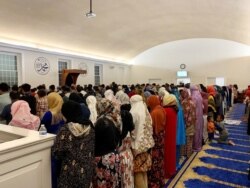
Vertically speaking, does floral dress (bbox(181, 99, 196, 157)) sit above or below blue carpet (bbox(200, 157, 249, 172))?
above

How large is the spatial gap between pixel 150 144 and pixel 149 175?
0.57m

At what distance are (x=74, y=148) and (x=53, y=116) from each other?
6.15 feet

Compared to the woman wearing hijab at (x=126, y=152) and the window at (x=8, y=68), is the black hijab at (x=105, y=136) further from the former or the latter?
the window at (x=8, y=68)

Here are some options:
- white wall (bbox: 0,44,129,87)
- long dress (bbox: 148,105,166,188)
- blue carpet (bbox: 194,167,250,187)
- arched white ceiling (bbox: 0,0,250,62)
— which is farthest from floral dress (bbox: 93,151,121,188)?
white wall (bbox: 0,44,129,87)

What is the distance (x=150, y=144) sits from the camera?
8.35 ft

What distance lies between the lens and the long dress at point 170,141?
3133 millimetres

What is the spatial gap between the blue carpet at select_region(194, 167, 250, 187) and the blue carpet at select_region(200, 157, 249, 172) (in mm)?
227

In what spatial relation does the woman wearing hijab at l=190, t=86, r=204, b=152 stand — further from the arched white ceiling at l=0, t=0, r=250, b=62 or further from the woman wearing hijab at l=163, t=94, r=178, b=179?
the arched white ceiling at l=0, t=0, r=250, b=62

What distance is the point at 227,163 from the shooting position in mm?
3822

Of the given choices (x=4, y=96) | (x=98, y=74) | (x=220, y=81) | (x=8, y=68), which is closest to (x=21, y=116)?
(x=4, y=96)

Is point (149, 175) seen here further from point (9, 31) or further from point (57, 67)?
point (57, 67)

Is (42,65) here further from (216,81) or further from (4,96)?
(216,81)

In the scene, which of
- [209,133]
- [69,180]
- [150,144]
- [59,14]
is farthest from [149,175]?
[59,14]

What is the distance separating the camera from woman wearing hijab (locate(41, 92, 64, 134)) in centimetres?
323
